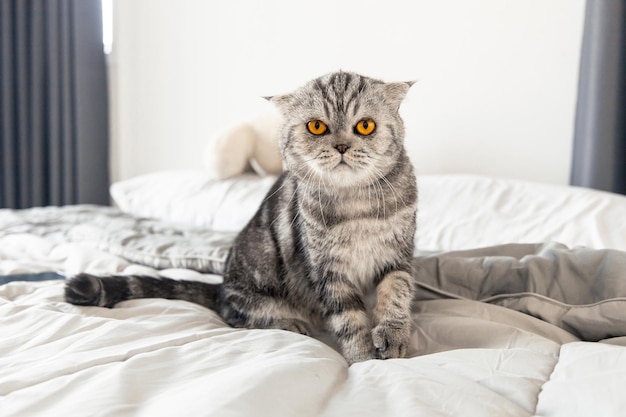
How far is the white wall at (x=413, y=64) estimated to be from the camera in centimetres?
206

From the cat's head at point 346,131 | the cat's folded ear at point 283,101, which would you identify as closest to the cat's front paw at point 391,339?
the cat's head at point 346,131

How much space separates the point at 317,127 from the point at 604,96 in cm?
114

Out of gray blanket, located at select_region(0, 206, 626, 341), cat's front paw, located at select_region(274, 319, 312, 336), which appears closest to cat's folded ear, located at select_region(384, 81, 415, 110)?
gray blanket, located at select_region(0, 206, 626, 341)

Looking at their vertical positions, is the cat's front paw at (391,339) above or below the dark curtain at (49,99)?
below

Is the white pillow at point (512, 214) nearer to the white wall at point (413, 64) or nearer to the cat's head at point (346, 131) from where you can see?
the white wall at point (413, 64)

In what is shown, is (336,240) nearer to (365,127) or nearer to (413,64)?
(365,127)

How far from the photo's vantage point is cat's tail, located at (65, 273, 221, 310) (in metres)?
1.16

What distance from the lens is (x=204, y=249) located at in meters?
1.63

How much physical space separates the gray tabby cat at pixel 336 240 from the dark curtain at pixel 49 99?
8.07 ft

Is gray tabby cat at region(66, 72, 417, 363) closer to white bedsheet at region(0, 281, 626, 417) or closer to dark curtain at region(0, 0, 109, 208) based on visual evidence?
white bedsheet at region(0, 281, 626, 417)

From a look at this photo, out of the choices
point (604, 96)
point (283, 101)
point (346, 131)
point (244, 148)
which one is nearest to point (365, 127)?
point (346, 131)

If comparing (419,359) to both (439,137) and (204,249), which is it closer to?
(204,249)

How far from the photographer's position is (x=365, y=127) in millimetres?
1113

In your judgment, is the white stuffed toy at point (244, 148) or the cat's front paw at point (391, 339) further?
the white stuffed toy at point (244, 148)
